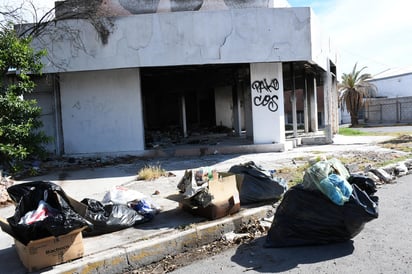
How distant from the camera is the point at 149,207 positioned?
5.84 metres

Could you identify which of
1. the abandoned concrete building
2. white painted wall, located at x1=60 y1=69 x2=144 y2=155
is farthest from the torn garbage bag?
white painted wall, located at x1=60 y1=69 x2=144 y2=155

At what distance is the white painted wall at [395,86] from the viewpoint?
143ft

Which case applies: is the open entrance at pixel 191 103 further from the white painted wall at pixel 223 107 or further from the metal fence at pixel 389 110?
the metal fence at pixel 389 110

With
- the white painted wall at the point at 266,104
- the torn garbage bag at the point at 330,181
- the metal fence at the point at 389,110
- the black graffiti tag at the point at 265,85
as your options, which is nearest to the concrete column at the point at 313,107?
the white painted wall at the point at 266,104

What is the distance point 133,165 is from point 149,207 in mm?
6540

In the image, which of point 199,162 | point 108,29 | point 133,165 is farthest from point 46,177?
point 108,29

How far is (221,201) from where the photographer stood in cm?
564

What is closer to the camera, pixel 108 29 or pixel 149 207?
pixel 149 207

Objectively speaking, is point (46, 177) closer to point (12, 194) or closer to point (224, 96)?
point (12, 194)

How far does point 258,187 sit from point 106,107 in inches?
360

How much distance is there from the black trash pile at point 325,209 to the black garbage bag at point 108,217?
1965 mm

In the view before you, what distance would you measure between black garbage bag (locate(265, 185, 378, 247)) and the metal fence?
34538 mm

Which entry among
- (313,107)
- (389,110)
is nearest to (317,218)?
(313,107)

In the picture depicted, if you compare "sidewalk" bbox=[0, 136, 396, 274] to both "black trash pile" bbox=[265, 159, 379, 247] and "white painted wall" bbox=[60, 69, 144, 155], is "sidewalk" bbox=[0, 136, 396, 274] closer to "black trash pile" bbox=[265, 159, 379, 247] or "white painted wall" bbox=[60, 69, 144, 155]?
"black trash pile" bbox=[265, 159, 379, 247]
